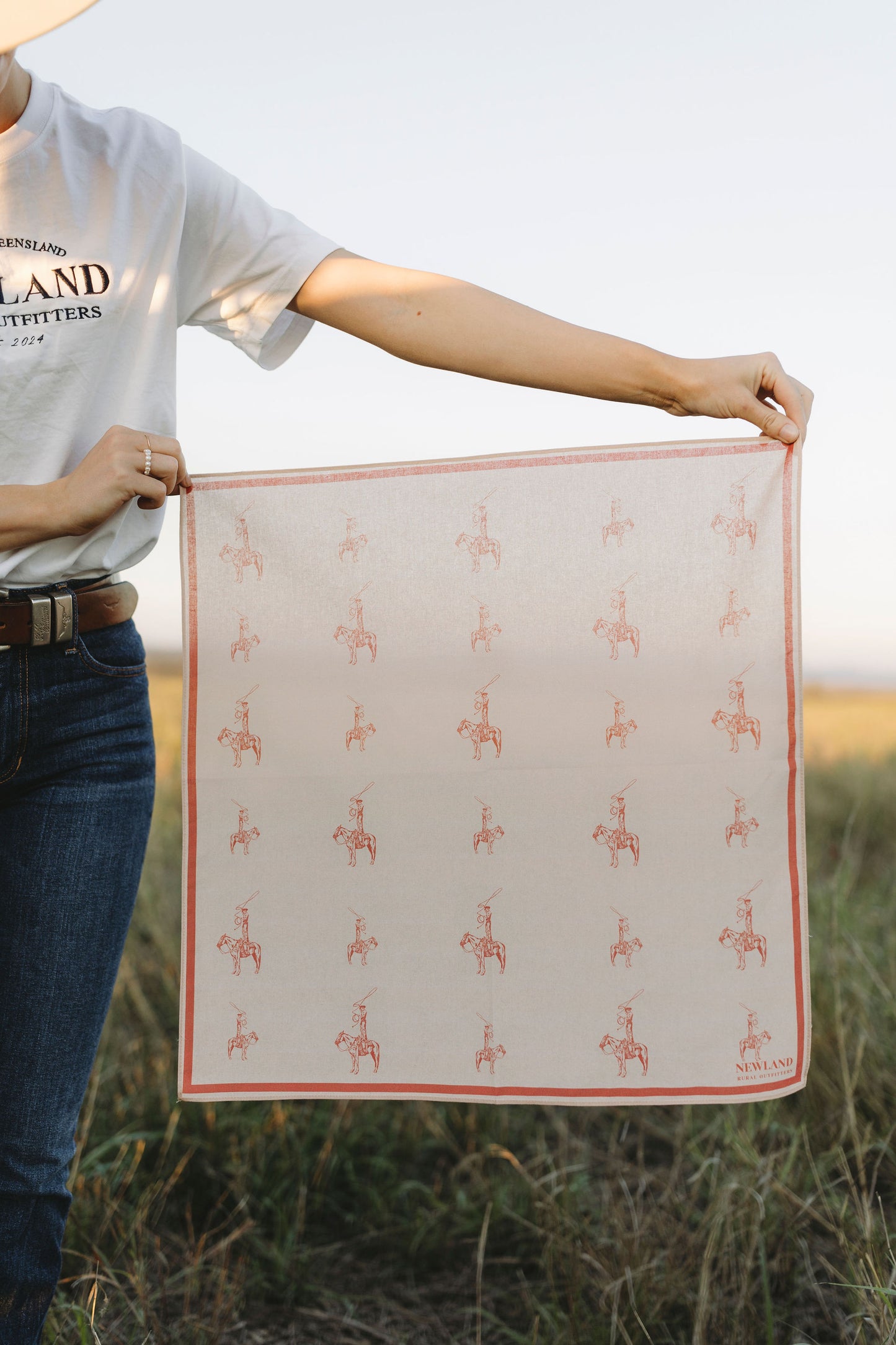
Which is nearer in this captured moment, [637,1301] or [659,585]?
[659,585]

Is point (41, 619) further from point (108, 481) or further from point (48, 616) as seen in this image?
point (108, 481)

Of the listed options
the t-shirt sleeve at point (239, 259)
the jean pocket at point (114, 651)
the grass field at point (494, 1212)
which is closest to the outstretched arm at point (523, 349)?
the t-shirt sleeve at point (239, 259)

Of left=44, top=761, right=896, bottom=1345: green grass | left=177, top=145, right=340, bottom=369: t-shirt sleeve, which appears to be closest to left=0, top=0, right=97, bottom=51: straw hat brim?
left=177, top=145, right=340, bottom=369: t-shirt sleeve

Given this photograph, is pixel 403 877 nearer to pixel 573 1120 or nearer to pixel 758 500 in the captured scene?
pixel 758 500

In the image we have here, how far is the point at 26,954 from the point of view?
135cm

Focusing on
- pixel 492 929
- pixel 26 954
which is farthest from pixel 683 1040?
pixel 26 954

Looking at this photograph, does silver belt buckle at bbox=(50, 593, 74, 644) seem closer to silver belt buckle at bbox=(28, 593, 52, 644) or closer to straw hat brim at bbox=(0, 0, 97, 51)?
silver belt buckle at bbox=(28, 593, 52, 644)

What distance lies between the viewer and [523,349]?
159 cm

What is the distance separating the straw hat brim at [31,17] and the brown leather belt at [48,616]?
2.00 ft

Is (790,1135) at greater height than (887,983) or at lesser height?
lesser

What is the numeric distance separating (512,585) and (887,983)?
6.07 ft

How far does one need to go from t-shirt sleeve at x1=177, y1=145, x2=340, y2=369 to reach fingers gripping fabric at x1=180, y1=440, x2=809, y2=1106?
11.3 inches

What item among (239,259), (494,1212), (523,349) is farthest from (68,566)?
(494,1212)

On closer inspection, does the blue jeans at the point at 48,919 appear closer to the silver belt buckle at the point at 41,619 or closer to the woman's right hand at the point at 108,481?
the silver belt buckle at the point at 41,619
